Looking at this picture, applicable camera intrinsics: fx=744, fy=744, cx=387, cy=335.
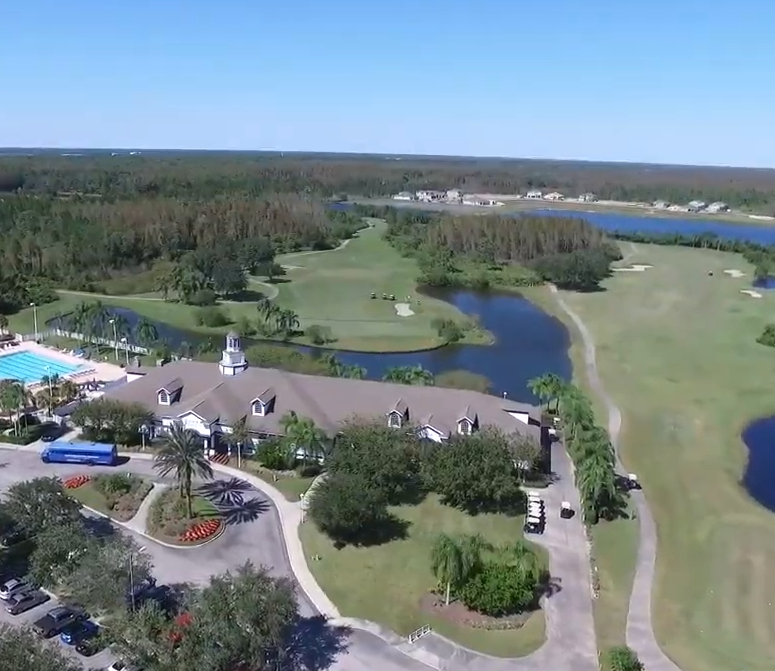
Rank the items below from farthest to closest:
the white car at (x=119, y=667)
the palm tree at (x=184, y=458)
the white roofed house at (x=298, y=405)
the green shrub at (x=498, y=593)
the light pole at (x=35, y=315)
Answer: the light pole at (x=35, y=315) < the white roofed house at (x=298, y=405) < the palm tree at (x=184, y=458) < the green shrub at (x=498, y=593) < the white car at (x=119, y=667)

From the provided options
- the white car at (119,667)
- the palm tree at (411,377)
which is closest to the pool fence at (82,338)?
the palm tree at (411,377)

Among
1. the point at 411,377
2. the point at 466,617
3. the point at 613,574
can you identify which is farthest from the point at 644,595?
the point at 411,377

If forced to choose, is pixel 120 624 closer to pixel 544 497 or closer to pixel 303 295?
pixel 544 497

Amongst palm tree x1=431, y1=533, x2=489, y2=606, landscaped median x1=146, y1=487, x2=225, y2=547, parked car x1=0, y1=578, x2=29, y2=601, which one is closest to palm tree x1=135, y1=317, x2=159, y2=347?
landscaped median x1=146, y1=487, x2=225, y2=547

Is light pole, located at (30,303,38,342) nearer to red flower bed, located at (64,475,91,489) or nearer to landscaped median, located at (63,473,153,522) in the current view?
red flower bed, located at (64,475,91,489)

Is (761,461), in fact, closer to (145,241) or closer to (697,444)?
(697,444)

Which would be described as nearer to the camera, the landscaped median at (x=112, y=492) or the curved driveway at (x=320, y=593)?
the curved driveway at (x=320, y=593)

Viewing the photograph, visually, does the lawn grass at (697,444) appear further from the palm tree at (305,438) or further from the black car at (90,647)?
the black car at (90,647)
